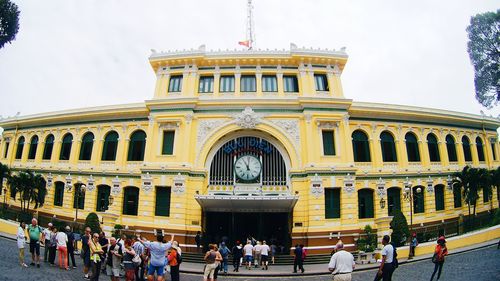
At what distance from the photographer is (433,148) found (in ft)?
95.5

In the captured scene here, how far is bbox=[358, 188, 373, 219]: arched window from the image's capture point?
25.8 m

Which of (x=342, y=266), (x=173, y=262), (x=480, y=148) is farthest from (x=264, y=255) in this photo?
(x=480, y=148)

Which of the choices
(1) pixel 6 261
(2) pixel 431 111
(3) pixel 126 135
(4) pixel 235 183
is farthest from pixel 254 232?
(2) pixel 431 111

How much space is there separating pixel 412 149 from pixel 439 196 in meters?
4.84

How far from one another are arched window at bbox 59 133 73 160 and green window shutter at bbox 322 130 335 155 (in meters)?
23.8

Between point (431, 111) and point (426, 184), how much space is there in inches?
272

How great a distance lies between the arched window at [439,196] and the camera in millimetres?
28000

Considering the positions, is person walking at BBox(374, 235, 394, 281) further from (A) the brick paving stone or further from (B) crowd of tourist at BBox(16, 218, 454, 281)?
(A) the brick paving stone

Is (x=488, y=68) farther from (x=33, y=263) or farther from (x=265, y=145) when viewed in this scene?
(x=33, y=263)

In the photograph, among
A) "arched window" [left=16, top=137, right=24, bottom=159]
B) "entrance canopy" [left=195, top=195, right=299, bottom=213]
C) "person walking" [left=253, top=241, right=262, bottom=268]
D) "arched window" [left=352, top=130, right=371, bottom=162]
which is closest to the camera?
"person walking" [left=253, top=241, right=262, bottom=268]

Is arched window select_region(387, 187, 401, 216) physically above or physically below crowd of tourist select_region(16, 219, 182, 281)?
above

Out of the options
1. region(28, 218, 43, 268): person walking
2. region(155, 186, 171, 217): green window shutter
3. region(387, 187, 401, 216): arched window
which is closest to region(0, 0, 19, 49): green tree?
region(28, 218, 43, 268): person walking

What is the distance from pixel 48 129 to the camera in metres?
31.8

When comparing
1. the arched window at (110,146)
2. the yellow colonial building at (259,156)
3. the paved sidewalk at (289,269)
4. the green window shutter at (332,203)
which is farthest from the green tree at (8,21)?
the green window shutter at (332,203)
